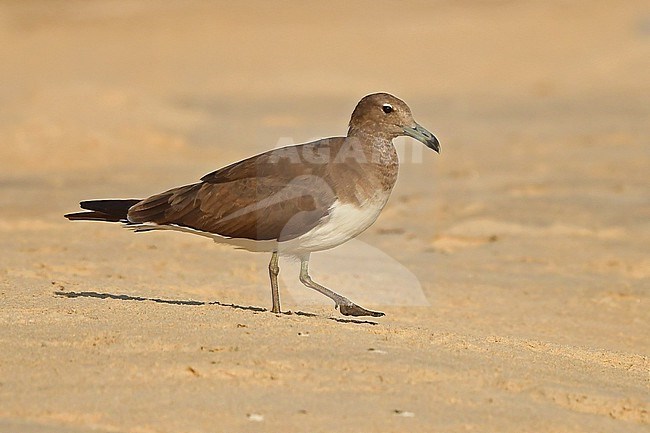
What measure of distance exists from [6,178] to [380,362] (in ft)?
33.5

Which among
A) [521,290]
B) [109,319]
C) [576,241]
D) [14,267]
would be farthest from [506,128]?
[109,319]

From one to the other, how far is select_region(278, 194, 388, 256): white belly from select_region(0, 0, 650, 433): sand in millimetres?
487

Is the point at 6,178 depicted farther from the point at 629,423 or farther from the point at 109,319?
the point at 629,423

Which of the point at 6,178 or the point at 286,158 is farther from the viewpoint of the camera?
the point at 6,178

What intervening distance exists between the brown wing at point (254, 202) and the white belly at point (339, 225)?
0.04 meters

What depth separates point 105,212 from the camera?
7.29 metres

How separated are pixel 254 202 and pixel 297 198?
1.05ft

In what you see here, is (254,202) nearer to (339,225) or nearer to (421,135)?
(339,225)

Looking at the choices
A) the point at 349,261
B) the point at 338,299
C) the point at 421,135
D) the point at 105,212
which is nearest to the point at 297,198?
the point at 338,299

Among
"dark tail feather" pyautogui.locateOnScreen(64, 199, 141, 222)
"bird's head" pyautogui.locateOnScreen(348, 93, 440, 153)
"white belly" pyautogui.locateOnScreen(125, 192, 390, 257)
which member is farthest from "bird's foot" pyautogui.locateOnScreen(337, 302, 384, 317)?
"dark tail feather" pyautogui.locateOnScreen(64, 199, 141, 222)

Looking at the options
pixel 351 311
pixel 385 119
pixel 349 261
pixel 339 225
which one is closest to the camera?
pixel 339 225

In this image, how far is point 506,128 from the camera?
2014cm

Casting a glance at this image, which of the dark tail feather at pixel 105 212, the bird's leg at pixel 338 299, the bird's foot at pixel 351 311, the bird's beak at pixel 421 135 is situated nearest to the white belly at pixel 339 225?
the bird's leg at pixel 338 299

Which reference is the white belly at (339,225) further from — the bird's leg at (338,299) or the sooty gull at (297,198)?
the bird's leg at (338,299)
